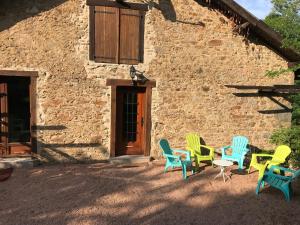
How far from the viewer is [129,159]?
7.38 metres

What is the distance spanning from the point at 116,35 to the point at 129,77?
1.19 meters

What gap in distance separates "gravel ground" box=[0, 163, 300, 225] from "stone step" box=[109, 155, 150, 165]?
0.65m

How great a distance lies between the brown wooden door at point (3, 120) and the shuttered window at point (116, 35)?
93.8 inches

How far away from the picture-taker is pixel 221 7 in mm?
7703

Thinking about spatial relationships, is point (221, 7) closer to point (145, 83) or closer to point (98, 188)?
point (145, 83)

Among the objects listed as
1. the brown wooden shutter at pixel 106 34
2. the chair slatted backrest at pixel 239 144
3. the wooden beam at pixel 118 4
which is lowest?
the chair slatted backrest at pixel 239 144

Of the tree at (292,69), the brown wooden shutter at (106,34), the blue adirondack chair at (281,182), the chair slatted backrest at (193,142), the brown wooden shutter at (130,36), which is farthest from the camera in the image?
the tree at (292,69)

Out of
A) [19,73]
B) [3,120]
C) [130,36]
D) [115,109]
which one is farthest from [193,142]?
[3,120]

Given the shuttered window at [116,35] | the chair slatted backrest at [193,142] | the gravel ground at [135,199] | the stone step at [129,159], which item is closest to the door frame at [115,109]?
the stone step at [129,159]

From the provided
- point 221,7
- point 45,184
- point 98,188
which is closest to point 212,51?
point 221,7

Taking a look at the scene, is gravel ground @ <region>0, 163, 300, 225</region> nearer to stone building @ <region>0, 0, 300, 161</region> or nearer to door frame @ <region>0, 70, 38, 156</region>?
door frame @ <region>0, 70, 38, 156</region>

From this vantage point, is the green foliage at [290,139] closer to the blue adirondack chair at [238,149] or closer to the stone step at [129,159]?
the blue adirondack chair at [238,149]

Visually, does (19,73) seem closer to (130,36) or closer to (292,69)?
(130,36)

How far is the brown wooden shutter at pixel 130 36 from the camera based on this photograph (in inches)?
283
